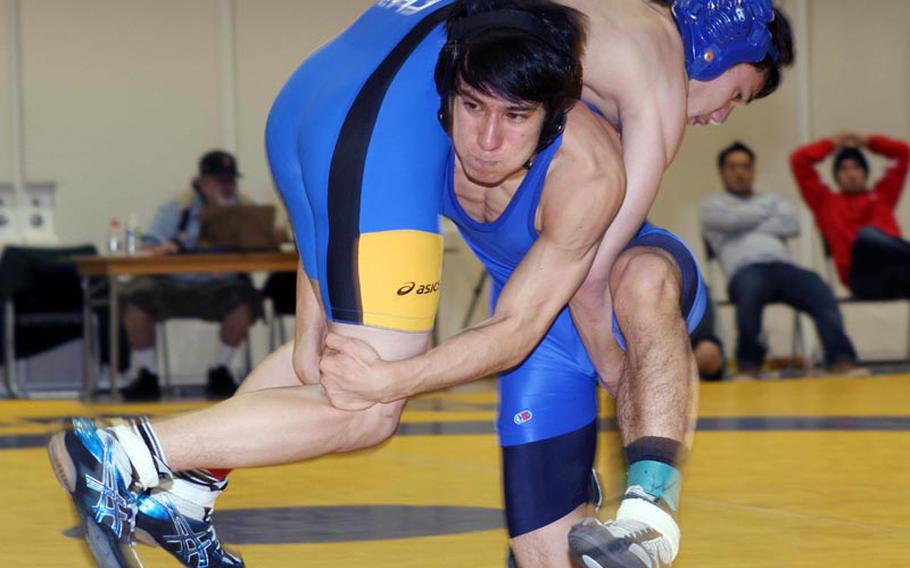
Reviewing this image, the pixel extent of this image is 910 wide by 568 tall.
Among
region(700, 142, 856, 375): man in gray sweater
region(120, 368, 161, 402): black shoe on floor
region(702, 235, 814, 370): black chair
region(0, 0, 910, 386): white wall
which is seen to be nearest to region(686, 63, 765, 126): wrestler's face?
region(700, 142, 856, 375): man in gray sweater

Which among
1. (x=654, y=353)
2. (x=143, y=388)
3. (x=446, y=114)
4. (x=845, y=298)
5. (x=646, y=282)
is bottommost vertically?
A: (x=143, y=388)

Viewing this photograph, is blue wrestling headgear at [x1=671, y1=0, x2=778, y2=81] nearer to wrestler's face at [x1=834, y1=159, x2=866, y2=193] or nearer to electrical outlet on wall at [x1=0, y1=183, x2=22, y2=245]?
wrestler's face at [x1=834, y1=159, x2=866, y2=193]

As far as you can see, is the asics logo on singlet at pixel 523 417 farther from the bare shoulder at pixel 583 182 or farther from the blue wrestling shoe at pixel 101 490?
the blue wrestling shoe at pixel 101 490

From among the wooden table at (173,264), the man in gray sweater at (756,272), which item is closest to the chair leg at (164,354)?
the wooden table at (173,264)

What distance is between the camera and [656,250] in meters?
2.56

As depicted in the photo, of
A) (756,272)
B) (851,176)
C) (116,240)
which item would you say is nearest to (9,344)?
(116,240)

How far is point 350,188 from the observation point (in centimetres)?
229

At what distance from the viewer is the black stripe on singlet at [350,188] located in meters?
2.28

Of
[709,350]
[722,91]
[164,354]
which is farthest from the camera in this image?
[164,354]

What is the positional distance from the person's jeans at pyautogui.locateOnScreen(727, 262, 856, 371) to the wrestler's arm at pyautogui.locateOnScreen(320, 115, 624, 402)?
5571 mm

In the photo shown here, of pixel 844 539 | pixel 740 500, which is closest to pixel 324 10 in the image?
pixel 740 500

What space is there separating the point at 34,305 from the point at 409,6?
6.28 metres

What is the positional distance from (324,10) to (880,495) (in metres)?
7.05

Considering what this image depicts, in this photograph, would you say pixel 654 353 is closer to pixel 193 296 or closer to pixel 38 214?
pixel 193 296
